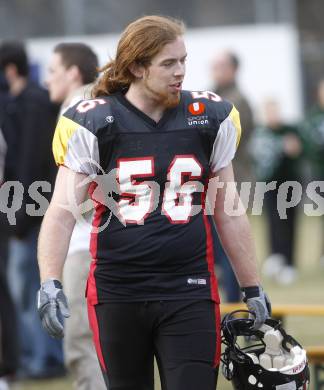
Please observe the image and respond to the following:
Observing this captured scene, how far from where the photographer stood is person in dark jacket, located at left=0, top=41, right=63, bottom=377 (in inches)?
253

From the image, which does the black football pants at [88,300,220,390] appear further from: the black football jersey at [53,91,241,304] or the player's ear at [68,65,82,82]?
the player's ear at [68,65,82,82]

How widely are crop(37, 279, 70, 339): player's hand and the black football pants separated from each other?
143mm

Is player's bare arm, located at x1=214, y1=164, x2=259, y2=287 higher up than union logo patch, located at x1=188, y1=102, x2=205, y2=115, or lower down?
lower down

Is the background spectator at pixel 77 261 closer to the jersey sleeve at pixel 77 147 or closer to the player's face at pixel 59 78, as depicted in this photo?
the player's face at pixel 59 78

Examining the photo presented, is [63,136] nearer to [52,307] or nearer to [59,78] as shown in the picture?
[52,307]

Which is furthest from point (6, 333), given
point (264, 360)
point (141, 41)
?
point (141, 41)

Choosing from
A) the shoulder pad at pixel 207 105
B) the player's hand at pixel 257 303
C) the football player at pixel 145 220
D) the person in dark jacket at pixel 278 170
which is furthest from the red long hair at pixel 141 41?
the person in dark jacket at pixel 278 170

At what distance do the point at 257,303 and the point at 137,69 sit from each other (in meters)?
1.00

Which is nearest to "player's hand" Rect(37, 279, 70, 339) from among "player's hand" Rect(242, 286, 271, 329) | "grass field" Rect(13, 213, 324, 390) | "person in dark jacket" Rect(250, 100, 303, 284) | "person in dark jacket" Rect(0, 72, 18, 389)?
"player's hand" Rect(242, 286, 271, 329)

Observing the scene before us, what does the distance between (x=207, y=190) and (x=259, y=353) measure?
2.11 ft

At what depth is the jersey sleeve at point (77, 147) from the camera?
387cm

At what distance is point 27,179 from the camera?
639cm

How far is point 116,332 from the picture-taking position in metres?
3.89

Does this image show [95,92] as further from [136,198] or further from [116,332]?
[116,332]
